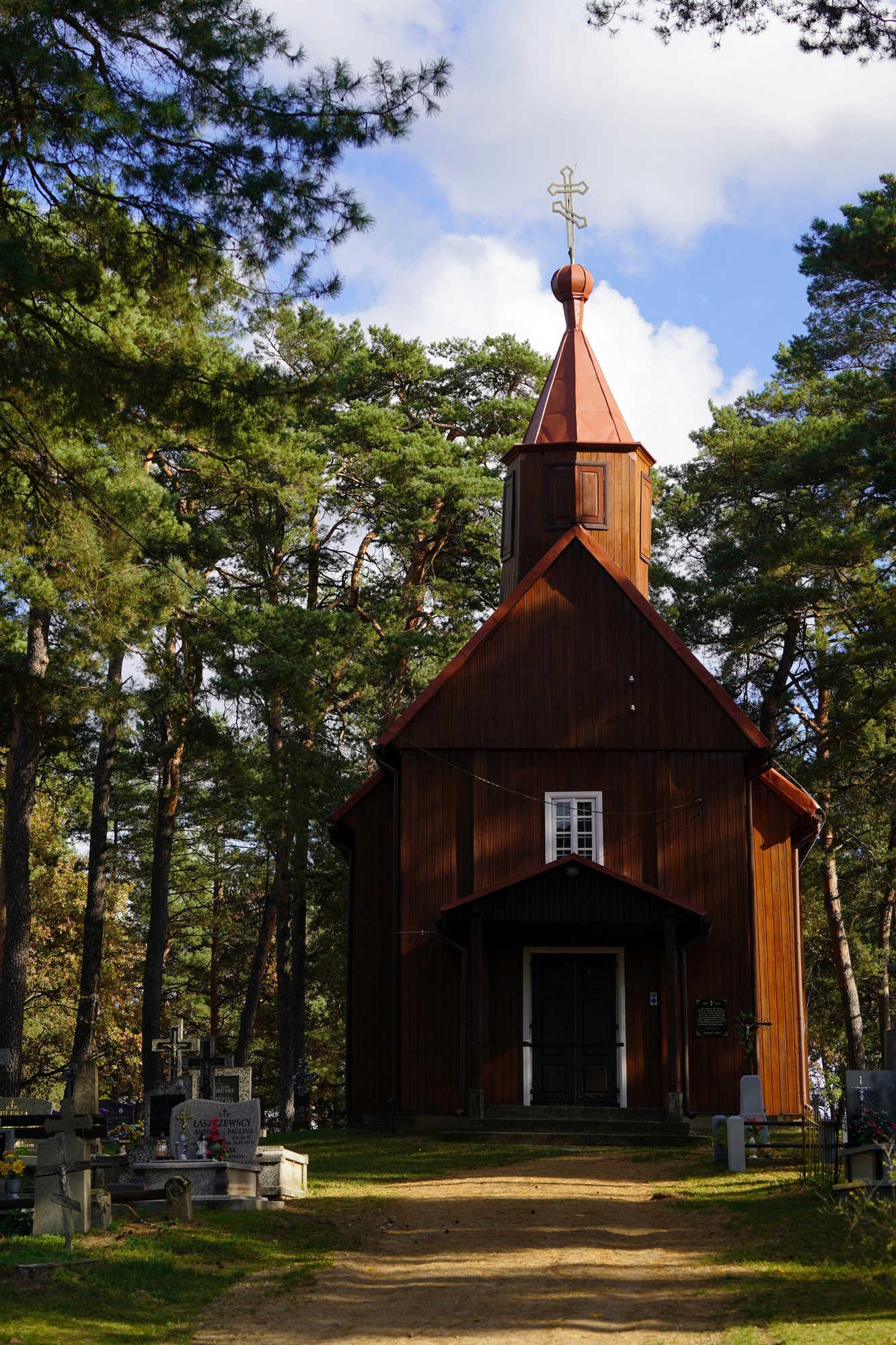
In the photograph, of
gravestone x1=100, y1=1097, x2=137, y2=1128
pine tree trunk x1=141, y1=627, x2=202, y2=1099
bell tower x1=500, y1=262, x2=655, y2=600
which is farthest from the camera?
pine tree trunk x1=141, y1=627, x2=202, y2=1099

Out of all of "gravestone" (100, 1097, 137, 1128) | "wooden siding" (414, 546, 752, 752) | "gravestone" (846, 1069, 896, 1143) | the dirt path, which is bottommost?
"gravestone" (100, 1097, 137, 1128)

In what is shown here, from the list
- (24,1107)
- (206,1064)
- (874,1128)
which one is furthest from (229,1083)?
(874,1128)

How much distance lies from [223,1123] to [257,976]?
83.9ft

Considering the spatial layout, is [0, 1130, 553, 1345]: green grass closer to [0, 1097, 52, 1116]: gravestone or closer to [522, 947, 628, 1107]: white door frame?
[0, 1097, 52, 1116]: gravestone

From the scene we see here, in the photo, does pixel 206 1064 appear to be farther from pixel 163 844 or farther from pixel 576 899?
pixel 163 844

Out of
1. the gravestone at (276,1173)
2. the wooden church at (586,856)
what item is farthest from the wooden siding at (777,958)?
the gravestone at (276,1173)

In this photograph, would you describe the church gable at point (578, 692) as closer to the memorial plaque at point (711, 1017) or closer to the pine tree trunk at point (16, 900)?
the memorial plaque at point (711, 1017)

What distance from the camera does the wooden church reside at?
70.9 feet

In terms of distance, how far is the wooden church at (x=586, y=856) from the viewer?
21625 mm

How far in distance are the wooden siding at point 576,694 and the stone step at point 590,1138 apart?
5.71 m

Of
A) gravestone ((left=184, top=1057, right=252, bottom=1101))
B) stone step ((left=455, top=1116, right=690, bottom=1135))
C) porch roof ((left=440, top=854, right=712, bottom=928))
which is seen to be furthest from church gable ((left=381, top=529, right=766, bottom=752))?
gravestone ((left=184, top=1057, right=252, bottom=1101))

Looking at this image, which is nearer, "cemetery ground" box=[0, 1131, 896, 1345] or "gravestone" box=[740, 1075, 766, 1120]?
"cemetery ground" box=[0, 1131, 896, 1345]

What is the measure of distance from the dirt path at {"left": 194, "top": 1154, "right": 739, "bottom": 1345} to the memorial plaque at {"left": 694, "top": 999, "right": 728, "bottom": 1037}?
7.05 m

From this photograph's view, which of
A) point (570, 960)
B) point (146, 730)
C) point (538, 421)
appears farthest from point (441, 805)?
point (146, 730)
